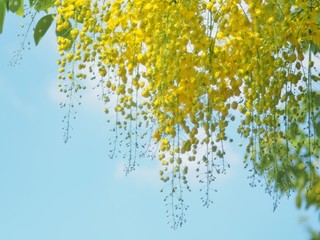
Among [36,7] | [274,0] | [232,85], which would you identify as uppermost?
[36,7]

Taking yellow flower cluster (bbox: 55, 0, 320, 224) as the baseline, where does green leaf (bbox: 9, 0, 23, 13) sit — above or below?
above

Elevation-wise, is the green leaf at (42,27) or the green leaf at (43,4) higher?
the green leaf at (43,4)

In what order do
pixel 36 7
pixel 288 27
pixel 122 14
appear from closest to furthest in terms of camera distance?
pixel 288 27 → pixel 122 14 → pixel 36 7

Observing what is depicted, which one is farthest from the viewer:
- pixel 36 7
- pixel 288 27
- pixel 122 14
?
pixel 36 7

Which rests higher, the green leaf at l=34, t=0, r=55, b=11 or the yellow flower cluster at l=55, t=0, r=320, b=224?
the green leaf at l=34, t=0, r=55, b=11

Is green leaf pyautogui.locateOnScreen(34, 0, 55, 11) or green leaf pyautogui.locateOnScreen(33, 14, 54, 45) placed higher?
green leaf pyautogui.locateOnScreen(34, 0, 55, 11)

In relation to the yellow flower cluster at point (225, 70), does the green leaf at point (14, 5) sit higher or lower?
higher

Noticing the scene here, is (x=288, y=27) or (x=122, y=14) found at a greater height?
(x=122, y=14)

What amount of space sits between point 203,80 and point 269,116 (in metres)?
0.21

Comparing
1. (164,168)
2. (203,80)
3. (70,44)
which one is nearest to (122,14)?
(70,44)

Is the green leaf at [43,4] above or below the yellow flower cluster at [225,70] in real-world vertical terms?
above

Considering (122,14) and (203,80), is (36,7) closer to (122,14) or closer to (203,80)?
(122,14)

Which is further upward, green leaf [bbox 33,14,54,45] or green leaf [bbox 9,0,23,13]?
green leaf [bbox 9,0,23,13]

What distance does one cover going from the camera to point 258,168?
203 centimetres
